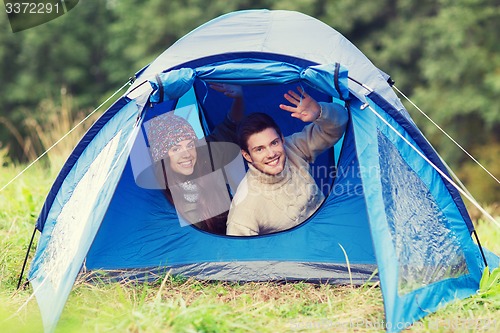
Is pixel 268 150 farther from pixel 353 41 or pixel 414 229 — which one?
pixel 353 41

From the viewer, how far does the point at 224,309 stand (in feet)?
9.70

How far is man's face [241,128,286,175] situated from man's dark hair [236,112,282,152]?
0.02 m

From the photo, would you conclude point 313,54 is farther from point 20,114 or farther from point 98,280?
point 20,114

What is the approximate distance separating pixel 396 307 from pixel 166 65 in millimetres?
1502

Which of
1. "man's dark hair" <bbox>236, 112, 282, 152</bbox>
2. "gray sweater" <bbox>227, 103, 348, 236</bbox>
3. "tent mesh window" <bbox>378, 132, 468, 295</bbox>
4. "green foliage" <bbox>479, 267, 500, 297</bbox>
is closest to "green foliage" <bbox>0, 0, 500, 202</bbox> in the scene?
"man's dark hair" <bbox>236, 112, 282, 152</bbox>

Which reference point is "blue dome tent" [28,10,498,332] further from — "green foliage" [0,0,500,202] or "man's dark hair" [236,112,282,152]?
"green foliage" [0,0,500,202]

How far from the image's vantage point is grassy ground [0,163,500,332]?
8.97 ft

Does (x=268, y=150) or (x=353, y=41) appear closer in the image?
Answer: (x=268, y=150)

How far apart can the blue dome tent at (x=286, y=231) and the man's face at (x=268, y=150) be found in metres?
0.30

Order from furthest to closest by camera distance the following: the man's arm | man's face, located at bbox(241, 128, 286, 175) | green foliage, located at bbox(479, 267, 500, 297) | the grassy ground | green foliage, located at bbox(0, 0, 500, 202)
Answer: green foliage, located at bbox(0, 0, 500, 202), man's face, located at bbox(241, 128, 286, 175), the man's arm, green foliage, located at bbox(479, 267, 500, 297), the grassy ground

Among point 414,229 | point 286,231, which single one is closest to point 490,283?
point 414,229

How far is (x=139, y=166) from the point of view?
3.76 meters

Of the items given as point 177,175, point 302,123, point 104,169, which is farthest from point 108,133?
point 302,123

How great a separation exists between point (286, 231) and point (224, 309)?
87 centimetres
